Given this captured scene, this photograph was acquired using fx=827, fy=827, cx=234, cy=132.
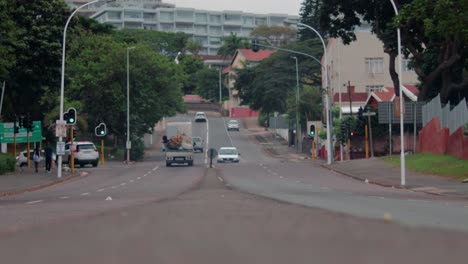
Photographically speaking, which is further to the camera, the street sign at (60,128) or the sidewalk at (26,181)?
the street sign at (60,128)

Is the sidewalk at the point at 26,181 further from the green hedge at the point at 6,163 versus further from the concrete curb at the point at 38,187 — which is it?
the green hedge at the point at 6,163

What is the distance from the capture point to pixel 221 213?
18.6 metres

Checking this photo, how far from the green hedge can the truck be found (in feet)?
51.5

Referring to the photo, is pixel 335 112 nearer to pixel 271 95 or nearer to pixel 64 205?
pixel 271 95

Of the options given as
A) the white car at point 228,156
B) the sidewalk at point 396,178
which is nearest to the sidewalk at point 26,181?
the sidewalk at point 396,178

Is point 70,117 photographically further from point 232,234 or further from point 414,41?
point 232,234

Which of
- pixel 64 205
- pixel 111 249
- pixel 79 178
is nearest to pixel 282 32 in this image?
pixel 79 178

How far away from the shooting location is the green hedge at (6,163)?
43.5 metres

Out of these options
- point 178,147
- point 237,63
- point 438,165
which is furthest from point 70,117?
point 237,63

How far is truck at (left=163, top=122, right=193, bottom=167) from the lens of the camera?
59656 millimetres

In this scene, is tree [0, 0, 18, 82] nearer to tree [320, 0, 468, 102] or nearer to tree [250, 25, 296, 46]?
tree [320, 0, 468, 102]

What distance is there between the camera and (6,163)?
146 feet

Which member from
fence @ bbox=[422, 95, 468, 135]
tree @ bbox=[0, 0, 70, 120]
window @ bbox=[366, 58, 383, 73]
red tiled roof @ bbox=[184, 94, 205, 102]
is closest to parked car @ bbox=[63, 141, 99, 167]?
tree @ bbox=[0, 0, 70, 120]

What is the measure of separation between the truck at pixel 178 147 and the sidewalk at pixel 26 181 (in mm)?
12559
